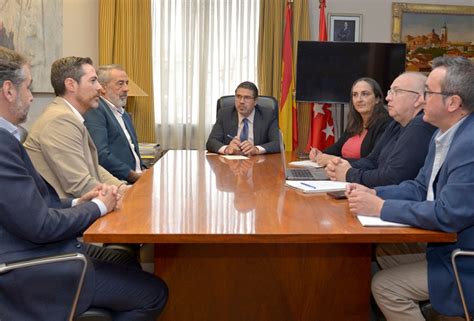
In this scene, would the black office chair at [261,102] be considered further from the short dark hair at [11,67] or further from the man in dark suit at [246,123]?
the short dark hair at [11,67]

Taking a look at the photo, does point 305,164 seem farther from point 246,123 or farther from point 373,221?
point 373,221

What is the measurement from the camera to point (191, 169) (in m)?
3.06

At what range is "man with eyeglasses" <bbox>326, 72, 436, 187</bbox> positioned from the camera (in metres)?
2.36

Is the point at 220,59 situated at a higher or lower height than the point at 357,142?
higher

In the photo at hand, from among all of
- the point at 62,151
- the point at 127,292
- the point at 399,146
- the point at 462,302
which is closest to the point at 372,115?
the point at 399,146

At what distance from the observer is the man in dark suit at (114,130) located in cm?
331

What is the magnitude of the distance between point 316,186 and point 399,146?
44cm

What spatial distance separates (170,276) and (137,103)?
319 centimetres

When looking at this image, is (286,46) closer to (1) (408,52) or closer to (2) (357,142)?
(1) (408,52)

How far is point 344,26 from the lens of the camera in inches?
209

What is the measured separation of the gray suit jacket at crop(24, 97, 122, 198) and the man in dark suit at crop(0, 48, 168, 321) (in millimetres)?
492

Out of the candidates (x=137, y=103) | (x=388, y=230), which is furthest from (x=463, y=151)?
(x=137, y=103)

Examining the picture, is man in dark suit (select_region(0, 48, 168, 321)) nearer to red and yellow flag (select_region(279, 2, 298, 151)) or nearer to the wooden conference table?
the wooden conference table

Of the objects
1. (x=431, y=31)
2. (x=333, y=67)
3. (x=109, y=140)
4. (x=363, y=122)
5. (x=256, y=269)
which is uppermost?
(x=431, y=31)
